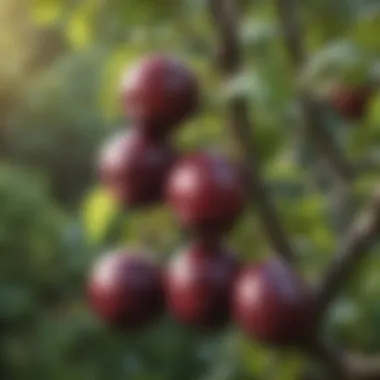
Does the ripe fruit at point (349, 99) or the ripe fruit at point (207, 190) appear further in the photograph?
the ripe fruit at point (349, 99)

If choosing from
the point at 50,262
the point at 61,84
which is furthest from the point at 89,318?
the point at 61,84

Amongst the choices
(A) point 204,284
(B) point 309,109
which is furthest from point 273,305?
(B) point 309,109

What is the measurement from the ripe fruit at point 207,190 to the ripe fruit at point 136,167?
0.01 metres

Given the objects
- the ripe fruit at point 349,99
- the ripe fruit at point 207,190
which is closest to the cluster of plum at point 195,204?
the ripe fruit at point 207,190

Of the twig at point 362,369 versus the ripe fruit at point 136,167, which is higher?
the ripe fruit at point 136,167

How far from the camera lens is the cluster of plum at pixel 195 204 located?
21.8 inches

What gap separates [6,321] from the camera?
1497 mm

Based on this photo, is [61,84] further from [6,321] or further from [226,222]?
[226,222]

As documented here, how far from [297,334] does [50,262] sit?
990 millimetres

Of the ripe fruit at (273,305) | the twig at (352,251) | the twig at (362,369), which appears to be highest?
the twig at (352,251)

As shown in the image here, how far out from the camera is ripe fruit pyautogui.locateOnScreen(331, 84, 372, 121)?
0.67 meters

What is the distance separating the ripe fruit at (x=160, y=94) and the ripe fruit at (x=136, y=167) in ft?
0.03

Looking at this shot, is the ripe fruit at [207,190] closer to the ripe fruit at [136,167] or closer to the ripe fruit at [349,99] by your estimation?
the ripe fruit at [136,167]

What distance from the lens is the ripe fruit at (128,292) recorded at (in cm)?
61
